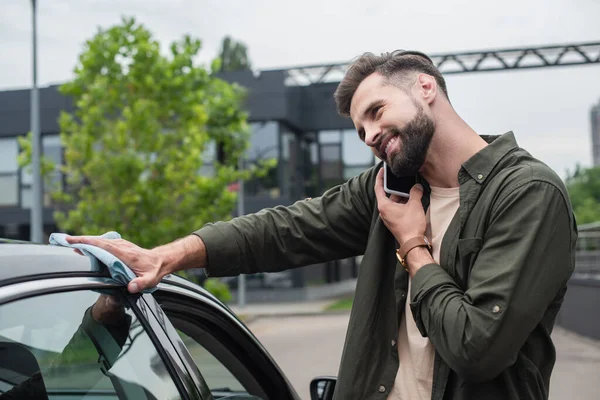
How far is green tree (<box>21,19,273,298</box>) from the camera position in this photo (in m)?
14.4

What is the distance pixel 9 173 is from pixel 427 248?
30510 millimetres

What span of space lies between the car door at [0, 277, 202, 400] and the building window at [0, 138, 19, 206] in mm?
30190

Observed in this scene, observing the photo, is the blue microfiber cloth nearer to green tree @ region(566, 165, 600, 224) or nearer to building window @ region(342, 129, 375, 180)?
building window @ region(342, 129, 375, 180)

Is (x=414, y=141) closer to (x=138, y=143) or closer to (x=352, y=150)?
(x=138, y=143)

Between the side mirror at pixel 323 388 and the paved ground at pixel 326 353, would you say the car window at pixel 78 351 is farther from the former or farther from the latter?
the paved ground at pixel 326 353

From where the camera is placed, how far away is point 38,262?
154cm

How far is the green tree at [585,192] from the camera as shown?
247 feet

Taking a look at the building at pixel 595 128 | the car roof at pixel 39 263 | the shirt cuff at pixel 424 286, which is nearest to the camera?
the car roof at pixel 39 263

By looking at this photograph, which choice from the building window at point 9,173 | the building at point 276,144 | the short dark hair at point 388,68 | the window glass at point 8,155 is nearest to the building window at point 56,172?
the building at point 276,144

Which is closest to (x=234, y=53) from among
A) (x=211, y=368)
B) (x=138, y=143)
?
(x=138, y=143)

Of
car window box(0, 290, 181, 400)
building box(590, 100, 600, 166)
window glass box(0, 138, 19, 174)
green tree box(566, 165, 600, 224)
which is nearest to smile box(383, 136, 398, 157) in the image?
car window box(0, 290, 181, 400)

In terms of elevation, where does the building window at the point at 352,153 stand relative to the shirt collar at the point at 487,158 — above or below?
below

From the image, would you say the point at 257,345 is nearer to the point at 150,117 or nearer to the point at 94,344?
the point at 94,344

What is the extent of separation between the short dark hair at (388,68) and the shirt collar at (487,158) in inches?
10.6
